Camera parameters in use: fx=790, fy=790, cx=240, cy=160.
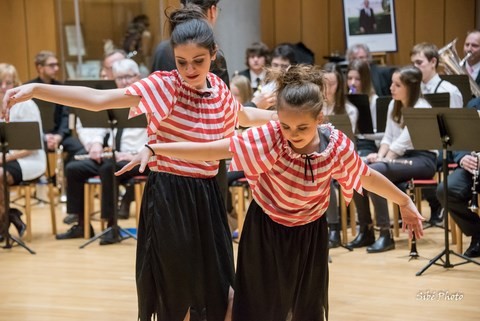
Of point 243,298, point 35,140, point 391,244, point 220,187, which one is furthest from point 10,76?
point 243,298

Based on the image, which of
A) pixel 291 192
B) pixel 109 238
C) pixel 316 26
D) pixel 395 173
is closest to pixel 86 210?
pixel 109 238

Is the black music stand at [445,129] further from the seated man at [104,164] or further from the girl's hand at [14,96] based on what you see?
the girl's hand at [14,96]

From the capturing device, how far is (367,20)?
9.67 metres

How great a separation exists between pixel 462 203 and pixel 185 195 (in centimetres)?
300

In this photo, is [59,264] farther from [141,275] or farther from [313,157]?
[313,157]

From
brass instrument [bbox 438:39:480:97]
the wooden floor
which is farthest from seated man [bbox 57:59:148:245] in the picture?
brass instrument [bbox 438:39:480:97]

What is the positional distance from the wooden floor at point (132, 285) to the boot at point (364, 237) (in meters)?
0.12

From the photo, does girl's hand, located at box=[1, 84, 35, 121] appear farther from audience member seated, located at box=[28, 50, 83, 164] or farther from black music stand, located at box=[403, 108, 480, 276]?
audience member seated, located at box=[28, 50, 83, 164]

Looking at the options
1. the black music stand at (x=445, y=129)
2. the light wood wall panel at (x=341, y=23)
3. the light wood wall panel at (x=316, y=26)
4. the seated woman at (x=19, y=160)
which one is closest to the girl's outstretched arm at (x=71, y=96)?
the black music stand at (x=445, y=129)

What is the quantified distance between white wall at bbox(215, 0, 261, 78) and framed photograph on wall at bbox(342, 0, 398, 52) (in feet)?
4.53

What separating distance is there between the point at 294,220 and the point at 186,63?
0.72 m

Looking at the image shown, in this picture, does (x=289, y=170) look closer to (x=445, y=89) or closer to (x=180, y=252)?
(x=180, y=252)

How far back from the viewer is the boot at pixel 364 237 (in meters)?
6.06

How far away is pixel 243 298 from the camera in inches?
119
